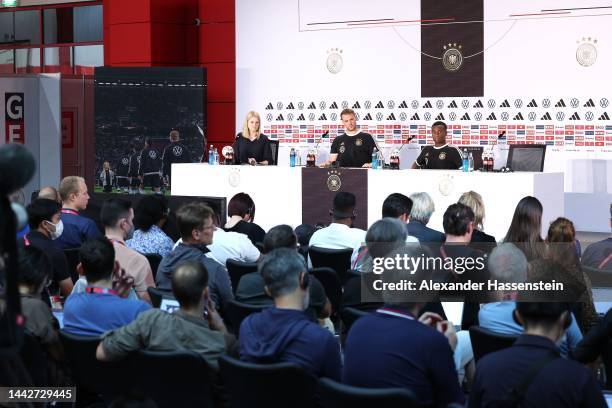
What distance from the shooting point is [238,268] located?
527cm

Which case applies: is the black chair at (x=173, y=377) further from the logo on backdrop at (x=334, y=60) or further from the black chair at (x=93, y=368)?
the logo on backdrop at (x=334, y=60)

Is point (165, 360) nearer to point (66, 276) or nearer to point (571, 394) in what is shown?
point (571, 394)

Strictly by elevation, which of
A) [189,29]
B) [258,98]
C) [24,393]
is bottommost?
[24,393]

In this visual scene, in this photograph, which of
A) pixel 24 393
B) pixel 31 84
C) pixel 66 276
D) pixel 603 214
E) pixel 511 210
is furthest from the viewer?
pixel 31 84

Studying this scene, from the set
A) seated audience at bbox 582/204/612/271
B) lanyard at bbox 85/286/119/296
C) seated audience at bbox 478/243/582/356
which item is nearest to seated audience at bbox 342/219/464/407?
seated audience at bbox 478/243/582/356

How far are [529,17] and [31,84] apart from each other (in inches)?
251

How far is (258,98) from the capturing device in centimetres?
1293

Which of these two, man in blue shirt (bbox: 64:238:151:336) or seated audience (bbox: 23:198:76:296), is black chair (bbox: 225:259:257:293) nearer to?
seated audience (bbox: 23:198:76:296)

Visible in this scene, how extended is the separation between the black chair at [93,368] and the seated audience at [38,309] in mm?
70

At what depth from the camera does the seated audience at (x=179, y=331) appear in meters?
3.36

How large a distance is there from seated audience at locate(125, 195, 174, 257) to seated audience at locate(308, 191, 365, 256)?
3.11 ft

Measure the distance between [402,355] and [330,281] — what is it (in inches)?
91.6

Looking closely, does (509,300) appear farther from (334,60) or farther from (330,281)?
(334,60)

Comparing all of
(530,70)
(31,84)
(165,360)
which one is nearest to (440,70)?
(530,70)
